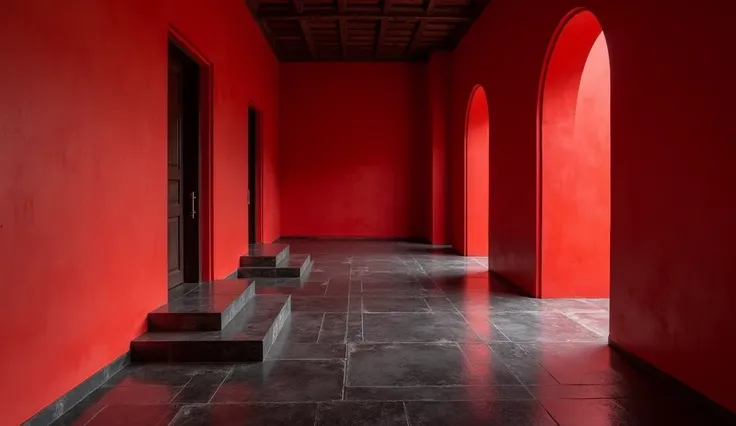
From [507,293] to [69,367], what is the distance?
4.22 metres

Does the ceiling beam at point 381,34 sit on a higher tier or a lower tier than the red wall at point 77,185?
higher

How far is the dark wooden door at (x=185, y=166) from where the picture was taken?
195 inches

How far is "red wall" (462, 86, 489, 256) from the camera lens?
8.50 metres

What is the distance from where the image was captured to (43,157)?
2.40 metres

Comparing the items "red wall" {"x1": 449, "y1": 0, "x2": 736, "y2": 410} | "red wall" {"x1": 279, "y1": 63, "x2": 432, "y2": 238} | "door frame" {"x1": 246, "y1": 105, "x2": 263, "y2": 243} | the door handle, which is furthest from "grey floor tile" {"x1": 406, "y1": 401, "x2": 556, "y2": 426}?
"red wall" {"x1": 279, "y1": 63, "x2": 432, "y2": 238}

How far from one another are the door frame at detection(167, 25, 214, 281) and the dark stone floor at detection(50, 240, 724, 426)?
A: 121 centimetres

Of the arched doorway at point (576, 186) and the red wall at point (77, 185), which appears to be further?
the arched doorway at point (576, 186)

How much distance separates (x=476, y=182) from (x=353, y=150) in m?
3.53

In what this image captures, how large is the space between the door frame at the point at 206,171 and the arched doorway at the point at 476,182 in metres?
4.60

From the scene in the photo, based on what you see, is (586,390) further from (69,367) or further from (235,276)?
(235,276)

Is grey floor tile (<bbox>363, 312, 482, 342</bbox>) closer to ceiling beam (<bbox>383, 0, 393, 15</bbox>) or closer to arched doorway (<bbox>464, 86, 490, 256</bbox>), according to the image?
arched doorway (<bbox>464, 86, 490, 256</bbox>)


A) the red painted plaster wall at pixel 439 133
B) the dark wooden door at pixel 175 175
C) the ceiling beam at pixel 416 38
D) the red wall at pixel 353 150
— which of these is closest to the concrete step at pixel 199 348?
the dark wooden door at pixel 175 175

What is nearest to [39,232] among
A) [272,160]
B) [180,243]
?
[180,243]

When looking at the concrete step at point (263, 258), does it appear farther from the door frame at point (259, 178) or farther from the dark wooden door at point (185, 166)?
the door frame at point (259, 178)
